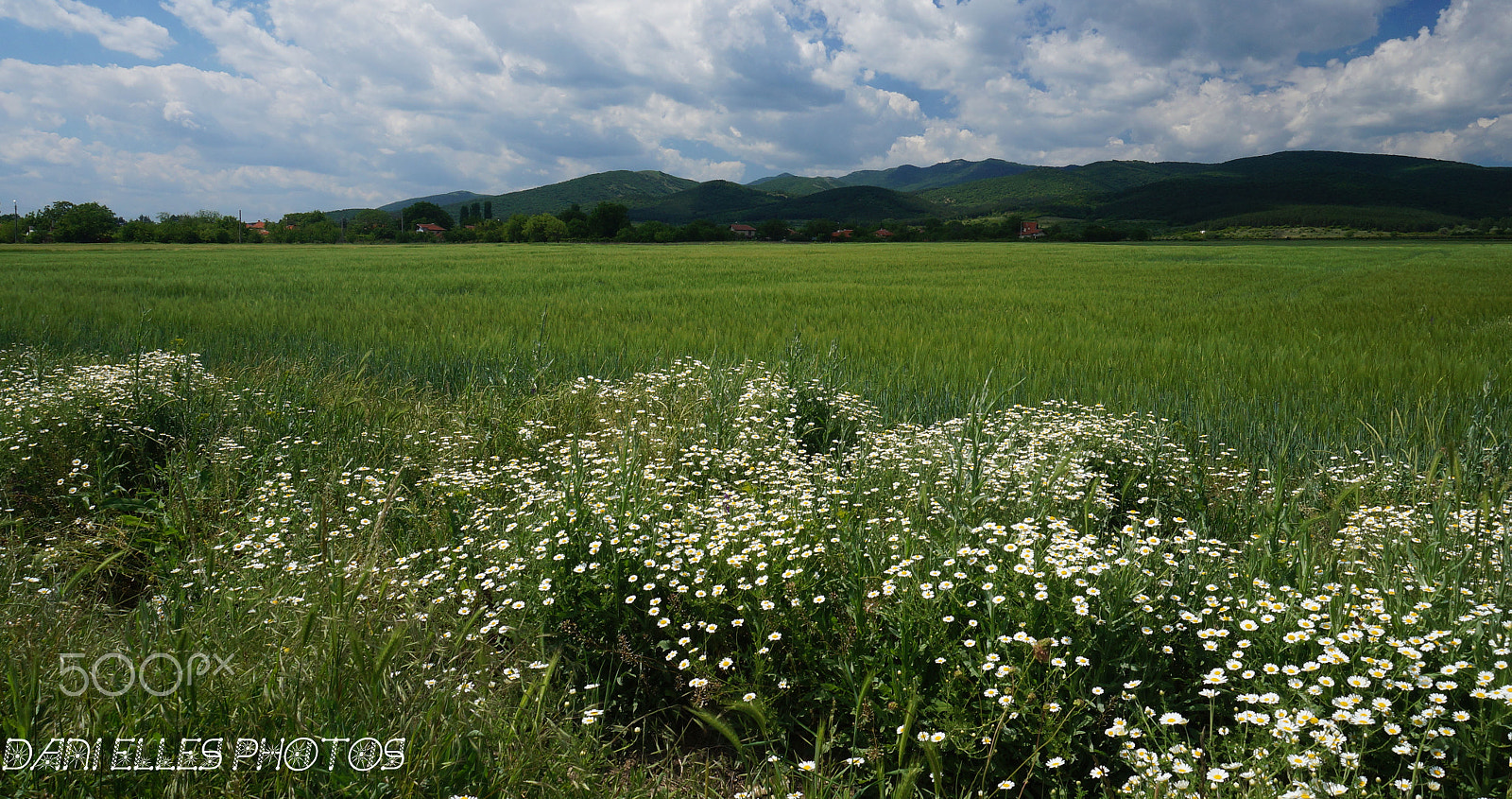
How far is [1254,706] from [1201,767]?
282 millimetres

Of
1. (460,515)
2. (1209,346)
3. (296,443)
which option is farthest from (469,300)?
(1209,346)

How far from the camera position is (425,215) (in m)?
139

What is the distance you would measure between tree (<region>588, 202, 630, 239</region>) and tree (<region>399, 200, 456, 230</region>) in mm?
50058

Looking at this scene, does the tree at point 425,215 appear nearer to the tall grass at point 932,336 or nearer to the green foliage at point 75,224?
the green foliage at point 75,224

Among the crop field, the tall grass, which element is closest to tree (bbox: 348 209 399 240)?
the tall grass

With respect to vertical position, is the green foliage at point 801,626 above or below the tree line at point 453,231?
below

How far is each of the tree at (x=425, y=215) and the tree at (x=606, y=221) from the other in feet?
164

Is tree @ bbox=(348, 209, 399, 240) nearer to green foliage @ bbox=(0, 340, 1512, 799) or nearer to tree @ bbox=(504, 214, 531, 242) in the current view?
tree @ bbox=(504, 214, 531, 242)

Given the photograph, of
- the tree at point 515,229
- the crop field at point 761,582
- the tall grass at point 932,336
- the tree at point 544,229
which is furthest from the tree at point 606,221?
the crop field at point 761,582

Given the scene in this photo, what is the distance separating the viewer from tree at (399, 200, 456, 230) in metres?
134

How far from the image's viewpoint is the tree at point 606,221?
101 meters

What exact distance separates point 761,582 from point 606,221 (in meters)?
105

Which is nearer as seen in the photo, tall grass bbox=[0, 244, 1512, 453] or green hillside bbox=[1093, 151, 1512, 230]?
tall grass bbox=[0, 244, 1512, 453]

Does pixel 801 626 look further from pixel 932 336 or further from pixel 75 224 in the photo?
pixel 75 224
